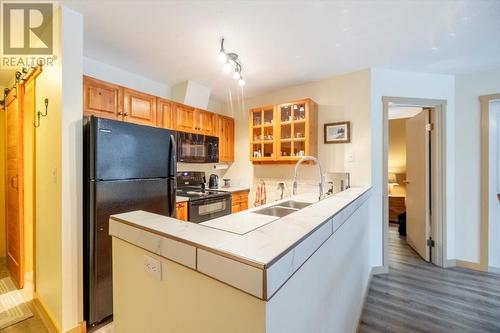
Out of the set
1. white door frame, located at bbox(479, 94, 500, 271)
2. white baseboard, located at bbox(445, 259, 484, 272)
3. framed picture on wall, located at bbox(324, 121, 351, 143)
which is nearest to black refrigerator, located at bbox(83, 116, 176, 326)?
framed picture on wall, located at bbox(324, 121, 351, 143)

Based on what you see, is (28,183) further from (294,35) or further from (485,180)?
(485,180)

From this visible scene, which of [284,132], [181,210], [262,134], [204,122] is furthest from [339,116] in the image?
[181,210]

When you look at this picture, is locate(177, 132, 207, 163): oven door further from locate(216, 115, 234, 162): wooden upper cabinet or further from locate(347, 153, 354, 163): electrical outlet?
locate(347, 153, 354, 163): electrical outlet

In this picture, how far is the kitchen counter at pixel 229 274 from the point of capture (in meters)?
0.57

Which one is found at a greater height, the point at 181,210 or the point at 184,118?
the point at 184,118

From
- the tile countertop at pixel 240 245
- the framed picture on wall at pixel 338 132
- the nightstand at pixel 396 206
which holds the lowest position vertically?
the nightstand at pixel 396 206

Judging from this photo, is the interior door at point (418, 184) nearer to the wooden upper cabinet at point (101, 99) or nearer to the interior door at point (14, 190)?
the wooden upper cabinet at point (101, 99)

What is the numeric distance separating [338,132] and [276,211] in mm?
1705

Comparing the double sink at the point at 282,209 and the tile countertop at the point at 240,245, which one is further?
the double sink at the point at 282,209

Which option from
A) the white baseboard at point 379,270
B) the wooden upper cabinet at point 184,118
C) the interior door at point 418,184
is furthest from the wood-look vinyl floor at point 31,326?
the interior door at point 418,184

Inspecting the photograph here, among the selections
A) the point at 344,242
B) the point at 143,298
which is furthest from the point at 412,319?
the point at 143,298

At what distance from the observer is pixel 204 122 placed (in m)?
Result: 3.33

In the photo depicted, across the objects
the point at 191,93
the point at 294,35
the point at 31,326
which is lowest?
the point at 31,326

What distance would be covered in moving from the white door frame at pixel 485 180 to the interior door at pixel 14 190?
501cm
